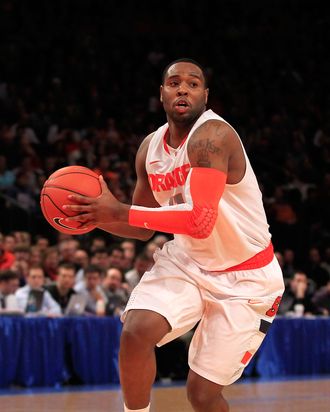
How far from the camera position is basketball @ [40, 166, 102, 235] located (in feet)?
14.5

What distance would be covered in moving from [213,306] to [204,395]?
439 mm

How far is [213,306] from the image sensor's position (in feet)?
15.4

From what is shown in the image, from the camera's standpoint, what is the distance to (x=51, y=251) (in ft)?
36.4

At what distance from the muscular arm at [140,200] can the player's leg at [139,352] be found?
1.91 ft

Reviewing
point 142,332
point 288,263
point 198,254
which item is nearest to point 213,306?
point 198,254

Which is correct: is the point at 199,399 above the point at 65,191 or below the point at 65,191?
below

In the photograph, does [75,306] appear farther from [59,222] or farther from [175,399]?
[59,222]

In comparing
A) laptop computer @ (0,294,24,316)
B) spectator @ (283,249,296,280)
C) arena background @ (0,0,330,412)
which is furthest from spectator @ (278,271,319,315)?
laptop computer @ (0,294,24,316)

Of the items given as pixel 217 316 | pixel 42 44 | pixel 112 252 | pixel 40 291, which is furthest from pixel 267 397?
pixel 42 44

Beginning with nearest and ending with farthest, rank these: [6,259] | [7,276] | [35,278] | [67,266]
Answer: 1. [7,276]
2. [35,278]
3. [67,266]
4. [6,259]

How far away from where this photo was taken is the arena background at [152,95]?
1392cm

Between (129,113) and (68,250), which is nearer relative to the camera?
(68,250)

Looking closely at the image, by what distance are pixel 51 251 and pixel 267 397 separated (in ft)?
11.1

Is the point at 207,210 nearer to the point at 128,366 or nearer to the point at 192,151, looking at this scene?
the point at 192,151
